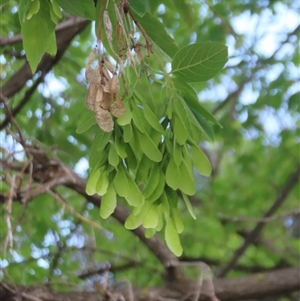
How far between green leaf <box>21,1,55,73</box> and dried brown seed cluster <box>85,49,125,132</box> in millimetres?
181

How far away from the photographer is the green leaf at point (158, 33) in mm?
950

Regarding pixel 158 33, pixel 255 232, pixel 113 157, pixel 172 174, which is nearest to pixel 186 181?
pixel 172 174

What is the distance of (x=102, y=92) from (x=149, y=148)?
0.13 metres

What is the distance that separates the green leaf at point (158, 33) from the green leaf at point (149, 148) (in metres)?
0.24

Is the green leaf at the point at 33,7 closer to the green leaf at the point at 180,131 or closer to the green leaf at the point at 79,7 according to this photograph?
the green leaf at the point at 79,7

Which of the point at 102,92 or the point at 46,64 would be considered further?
the point at 46,64

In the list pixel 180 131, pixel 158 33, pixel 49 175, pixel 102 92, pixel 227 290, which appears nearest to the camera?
pixel 102 92

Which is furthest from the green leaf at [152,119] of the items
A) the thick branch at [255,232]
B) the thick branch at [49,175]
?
the thick branch at [255,232]

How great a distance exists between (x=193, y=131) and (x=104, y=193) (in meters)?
0.21

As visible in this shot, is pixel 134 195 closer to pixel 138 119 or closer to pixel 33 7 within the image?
pixel 138 119

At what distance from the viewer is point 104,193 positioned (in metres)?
0.85

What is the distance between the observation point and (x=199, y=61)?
0.89m

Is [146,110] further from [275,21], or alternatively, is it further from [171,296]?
[275,21]

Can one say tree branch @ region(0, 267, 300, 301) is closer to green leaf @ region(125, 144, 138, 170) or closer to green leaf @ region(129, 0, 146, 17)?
green leaf @ region(125, 144, 138, 170)
